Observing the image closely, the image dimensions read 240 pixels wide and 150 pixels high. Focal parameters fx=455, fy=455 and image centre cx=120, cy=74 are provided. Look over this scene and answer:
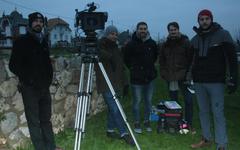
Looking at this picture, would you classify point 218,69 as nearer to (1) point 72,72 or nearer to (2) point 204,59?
(2) point 204,59

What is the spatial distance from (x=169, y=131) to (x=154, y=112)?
2.64ft

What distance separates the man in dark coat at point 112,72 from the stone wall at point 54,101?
94 centimetres

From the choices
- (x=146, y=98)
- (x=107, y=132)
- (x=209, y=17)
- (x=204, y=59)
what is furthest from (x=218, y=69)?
(x=107, y=132)

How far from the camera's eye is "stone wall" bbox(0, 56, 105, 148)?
6.13 meters

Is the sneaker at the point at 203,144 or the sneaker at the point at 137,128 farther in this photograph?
the sneaker at the point at 137,128

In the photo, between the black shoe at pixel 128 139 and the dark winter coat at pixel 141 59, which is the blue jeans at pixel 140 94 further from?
the black shoe at pixel 128 139

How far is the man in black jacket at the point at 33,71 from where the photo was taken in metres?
5.47

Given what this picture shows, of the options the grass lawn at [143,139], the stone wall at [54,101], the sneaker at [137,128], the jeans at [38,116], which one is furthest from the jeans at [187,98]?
the jeans at [38,116]

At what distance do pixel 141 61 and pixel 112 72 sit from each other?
0.58 meters

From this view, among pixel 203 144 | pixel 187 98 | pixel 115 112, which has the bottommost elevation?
pixel 203 144

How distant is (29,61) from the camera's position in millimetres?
5520

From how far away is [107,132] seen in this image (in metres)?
6.94

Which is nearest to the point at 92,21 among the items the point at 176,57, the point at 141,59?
the point at 141,59

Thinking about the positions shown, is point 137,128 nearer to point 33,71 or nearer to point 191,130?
point 191,130
